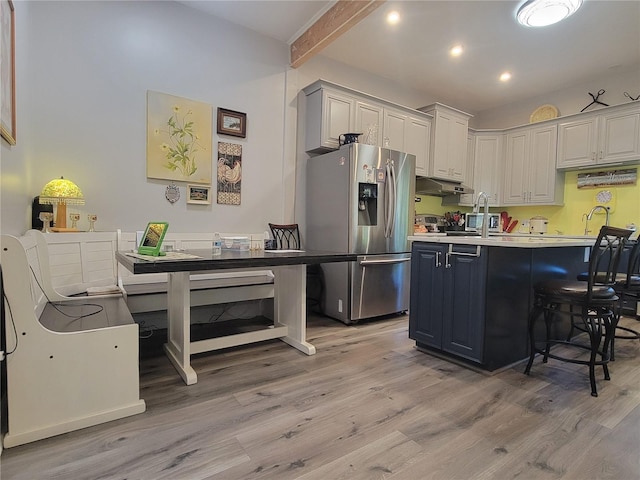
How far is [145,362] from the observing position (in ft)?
7.68

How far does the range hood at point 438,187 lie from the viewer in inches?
181

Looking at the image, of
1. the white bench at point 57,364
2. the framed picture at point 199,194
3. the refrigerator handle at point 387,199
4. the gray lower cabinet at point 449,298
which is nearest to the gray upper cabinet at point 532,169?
the refrigerator handle at point 387,199

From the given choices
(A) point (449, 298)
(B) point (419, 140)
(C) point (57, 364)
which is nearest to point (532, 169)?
(B) point (419, 140)

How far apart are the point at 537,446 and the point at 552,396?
596 millimetres

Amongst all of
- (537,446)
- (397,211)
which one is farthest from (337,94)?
(537,446)

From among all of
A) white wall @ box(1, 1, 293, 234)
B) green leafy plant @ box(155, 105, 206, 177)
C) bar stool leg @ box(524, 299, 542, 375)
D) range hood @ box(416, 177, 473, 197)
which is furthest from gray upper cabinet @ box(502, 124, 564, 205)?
green leafy plant @ box(155, 105, 206, 177)

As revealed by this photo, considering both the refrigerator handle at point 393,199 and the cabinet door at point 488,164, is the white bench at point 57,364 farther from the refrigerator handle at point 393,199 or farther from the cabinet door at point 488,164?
the cabinet door at point 488,164

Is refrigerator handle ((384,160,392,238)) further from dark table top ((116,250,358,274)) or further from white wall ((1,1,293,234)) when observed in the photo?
dark table top ((116,250,358,274))

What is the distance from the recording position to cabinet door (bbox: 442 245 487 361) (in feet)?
7.16

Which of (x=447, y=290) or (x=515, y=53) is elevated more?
(x=515, y=53)

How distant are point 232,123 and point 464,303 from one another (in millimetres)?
2723

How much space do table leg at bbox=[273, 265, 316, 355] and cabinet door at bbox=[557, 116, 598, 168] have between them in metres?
4.24

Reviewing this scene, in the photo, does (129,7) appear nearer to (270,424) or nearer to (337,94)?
(337,94)

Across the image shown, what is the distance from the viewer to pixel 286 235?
12.5 ft
